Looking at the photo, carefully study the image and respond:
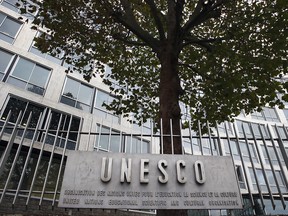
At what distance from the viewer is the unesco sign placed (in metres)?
3.96

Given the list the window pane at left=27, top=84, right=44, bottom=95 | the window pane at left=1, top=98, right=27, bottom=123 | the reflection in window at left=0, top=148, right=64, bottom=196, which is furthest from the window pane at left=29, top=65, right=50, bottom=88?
the reflection in window at left=0, top=148, right=64, bottom=196

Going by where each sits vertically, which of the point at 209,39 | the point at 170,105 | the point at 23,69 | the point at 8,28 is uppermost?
the point at 8,28

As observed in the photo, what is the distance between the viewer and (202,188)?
13.5 feet

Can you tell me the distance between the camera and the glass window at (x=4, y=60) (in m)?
15.0

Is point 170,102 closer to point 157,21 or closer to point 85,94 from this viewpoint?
point 157,21

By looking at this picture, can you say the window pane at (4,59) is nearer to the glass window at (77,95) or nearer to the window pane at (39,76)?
the window pane at (39,76)

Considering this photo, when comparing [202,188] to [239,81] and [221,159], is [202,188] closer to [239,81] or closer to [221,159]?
[221,159]

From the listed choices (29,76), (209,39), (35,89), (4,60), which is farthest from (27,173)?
(209,39)

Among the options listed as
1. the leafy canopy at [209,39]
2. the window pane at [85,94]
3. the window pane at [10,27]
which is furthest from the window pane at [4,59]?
the leafy canopy at [209,39]

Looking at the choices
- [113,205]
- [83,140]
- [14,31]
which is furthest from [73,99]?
[113,205]

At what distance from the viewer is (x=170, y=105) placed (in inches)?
230

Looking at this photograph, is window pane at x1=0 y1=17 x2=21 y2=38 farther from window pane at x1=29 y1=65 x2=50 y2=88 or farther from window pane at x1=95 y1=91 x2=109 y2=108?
window pane at x1=95 y1=91 x2=109 y2=108

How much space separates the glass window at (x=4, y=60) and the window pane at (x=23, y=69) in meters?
0.54

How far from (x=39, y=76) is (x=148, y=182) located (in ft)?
48.3
